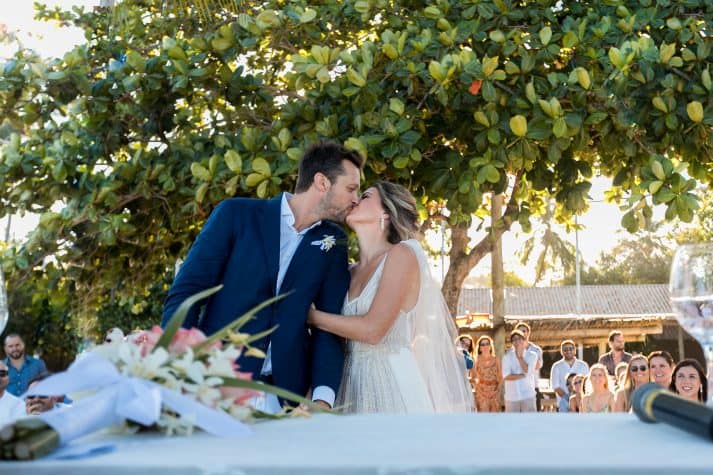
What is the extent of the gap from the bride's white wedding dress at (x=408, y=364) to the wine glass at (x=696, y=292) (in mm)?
2757

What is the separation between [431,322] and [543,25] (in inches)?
87.3

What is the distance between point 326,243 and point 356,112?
6.31 feet

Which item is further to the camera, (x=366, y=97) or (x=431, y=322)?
(x=366, y=97)

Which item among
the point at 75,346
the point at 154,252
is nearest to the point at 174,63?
the point at 154,252

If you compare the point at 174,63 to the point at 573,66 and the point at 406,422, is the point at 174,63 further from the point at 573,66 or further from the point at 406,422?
the point at 406,422

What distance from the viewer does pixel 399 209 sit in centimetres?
492

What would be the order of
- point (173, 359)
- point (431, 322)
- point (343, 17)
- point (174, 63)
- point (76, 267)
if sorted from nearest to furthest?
1. point (173, 359)
2. point (431, 322)
3. point (174, 63)
4. point (343, 17)
5. point (76, 267)

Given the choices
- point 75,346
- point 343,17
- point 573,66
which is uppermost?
point 343,17

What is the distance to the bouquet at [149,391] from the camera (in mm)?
1373

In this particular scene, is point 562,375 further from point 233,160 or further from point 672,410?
point 672,410

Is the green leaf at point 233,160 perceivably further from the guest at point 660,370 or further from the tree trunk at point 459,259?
the guest at point 660,370

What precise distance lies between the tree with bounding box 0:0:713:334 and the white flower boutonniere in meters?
1.48

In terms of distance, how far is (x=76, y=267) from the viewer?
7.86 meters

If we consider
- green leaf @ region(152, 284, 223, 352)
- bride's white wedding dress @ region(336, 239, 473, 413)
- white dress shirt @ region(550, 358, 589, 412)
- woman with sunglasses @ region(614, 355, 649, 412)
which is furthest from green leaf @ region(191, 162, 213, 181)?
white dress shirt @ region(550, 358, 589, 412)
